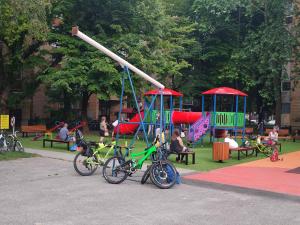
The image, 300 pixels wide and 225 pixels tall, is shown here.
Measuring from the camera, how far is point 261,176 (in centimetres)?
1227

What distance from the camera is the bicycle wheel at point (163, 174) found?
10.4 m

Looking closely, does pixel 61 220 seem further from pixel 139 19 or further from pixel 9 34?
pixel 139 19

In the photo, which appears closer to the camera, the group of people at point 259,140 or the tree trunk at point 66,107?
the group of people at point 259,140

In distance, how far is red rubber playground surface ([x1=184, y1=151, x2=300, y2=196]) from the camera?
414 inches

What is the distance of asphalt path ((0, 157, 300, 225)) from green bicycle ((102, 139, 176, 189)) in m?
0.20

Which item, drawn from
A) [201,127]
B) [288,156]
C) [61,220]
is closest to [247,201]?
[61,220]

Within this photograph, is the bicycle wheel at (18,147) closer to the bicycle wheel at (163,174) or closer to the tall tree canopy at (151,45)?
the tall tree canopy at (151,45)

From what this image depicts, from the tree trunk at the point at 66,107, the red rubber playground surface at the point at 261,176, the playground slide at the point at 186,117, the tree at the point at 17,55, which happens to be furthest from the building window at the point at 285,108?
the red rubber playground surface at the point at 261,176

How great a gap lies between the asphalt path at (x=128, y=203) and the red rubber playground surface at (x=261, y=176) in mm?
455

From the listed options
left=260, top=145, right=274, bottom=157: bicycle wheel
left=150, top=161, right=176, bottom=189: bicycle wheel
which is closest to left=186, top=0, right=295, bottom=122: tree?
left=260, top=145, right=274, bottom=157: bicycle wheel

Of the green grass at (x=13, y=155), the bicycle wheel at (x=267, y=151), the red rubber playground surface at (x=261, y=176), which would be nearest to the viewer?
the red rubber playground surface at (x=261, y=176)

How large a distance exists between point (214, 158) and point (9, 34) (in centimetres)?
1659

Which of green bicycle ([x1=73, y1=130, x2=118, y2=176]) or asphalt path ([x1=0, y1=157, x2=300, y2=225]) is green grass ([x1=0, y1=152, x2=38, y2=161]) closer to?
asphalt path ([x1=0, y1=157, x2=300, y2=225])

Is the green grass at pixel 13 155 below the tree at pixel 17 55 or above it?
below
